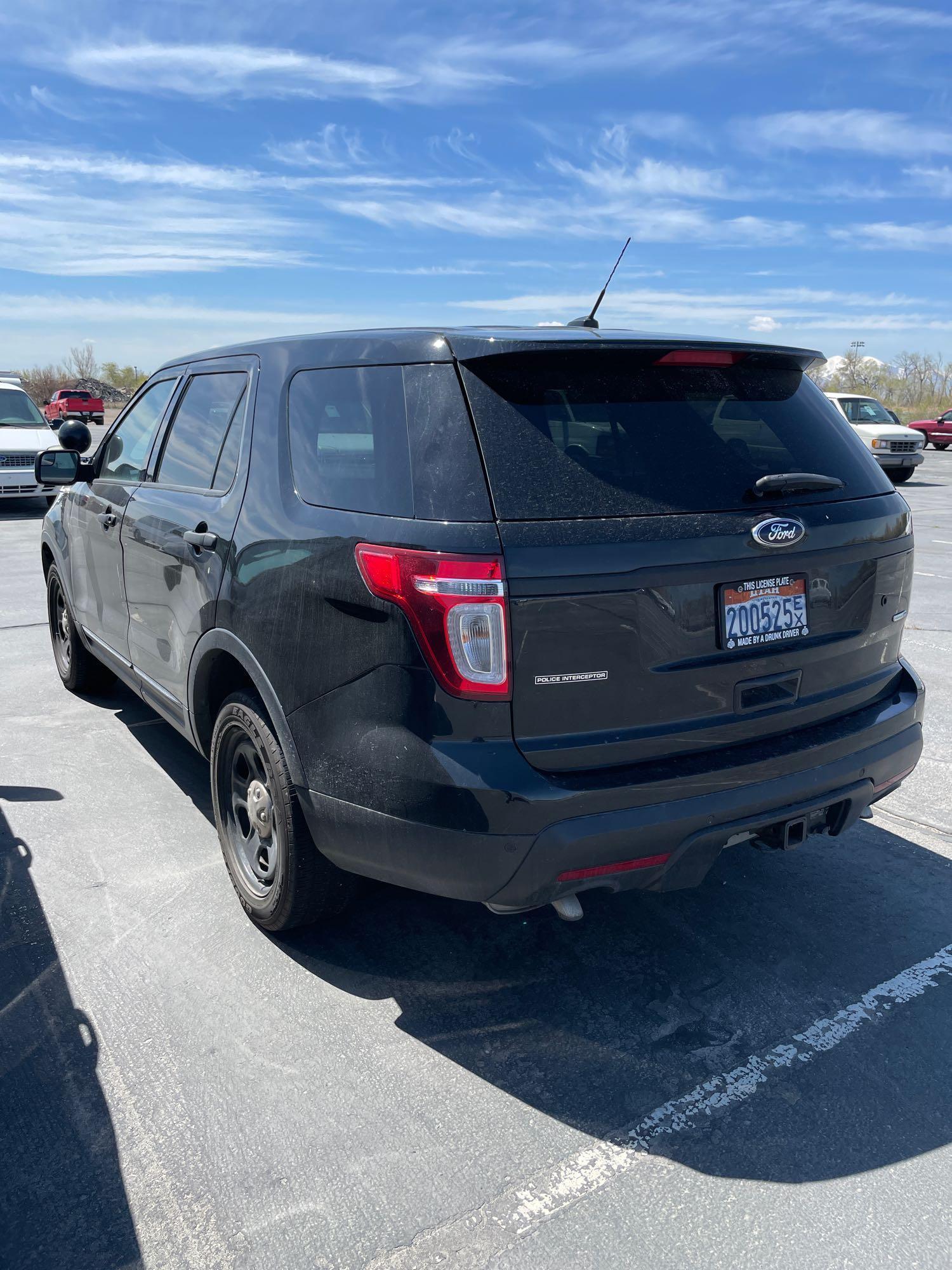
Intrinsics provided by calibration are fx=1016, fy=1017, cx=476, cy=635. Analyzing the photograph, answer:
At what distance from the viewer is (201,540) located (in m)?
3.50

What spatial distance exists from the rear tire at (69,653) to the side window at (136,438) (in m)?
1.08

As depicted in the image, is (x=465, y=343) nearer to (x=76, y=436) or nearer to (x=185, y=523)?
(x=185, y=523)

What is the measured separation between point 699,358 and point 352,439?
1.01 metres

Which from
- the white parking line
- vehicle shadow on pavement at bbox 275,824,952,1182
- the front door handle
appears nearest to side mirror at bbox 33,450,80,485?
the front door handle

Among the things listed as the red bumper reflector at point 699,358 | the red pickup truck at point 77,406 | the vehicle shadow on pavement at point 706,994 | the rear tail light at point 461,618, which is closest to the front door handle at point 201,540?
the rear tail light at point 461,618

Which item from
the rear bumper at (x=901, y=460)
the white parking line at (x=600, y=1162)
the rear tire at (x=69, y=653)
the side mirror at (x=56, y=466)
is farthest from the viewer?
the rear bumper at (x=901, y=460)

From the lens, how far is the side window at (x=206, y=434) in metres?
3.55

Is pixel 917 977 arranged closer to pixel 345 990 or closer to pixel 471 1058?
pixel 471 1058

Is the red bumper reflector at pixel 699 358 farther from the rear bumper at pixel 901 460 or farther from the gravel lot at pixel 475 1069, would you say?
the rear bumper at pixel 901 460

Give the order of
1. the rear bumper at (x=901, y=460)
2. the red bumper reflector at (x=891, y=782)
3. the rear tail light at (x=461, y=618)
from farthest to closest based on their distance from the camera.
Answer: the rear bumper at (x=901, y=460) → the red bumper reflector at (x=891, y=782) → the rear tail light at (x=461, y=618)

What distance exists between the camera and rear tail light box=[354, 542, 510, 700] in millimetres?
2422

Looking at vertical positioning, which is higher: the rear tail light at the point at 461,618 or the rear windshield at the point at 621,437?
the rear windshield at the point at 621,437

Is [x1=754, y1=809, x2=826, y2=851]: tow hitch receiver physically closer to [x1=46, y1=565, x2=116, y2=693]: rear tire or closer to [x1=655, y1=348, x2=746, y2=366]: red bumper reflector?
[x1=655, y1=348, x2=746, y2=366]: red bumper reflector

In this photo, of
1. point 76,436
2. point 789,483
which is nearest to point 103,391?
point 76,436
